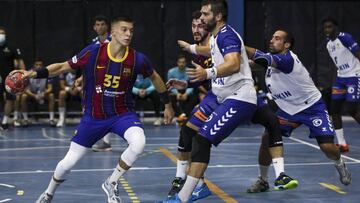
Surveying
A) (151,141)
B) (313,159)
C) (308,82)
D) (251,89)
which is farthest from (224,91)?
(151,141)

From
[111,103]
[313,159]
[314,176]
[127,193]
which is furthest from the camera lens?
[313,159]

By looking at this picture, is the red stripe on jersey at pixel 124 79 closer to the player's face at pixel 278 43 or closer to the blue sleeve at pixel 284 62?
the blue sleeve at pixel 284 62

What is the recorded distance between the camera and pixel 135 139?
741cm

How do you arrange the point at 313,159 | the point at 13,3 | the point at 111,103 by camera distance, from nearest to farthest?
the point at 111,103
the point at 313,159
the point at 13,3

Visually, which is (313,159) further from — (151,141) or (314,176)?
(151,141)

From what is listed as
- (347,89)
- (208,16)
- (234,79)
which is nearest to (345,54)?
(347,89)

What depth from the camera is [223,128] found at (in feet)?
22.9

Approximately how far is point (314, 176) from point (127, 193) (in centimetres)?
286

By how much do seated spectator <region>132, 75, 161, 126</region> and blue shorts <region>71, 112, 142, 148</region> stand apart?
10378mm

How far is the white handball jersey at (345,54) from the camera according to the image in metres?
12.5

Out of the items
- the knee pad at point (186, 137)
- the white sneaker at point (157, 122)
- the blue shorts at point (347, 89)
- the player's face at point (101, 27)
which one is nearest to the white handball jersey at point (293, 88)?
the knee pad at point (186, 137)

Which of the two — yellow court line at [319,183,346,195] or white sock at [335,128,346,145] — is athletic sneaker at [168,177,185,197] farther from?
white sock at [335,128,346,145]

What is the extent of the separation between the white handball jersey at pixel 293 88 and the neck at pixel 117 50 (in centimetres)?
202

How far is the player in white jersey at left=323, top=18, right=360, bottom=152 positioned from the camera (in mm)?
12414
